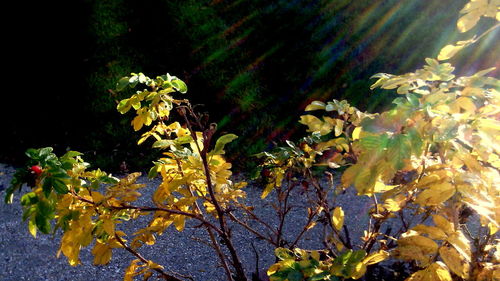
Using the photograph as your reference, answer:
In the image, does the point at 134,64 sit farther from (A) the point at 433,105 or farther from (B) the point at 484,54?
(A) the point at 433,105

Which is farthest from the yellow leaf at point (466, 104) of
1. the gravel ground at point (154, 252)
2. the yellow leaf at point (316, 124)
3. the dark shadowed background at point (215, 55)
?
the dark shadowed background at point (215, 55)

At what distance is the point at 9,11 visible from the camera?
A: 5.53 meters

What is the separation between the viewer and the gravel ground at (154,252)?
2.87 m

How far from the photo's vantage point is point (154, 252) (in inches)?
121

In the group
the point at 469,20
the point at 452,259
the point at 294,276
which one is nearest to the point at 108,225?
the point at 294,276

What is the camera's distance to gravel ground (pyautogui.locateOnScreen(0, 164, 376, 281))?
113 inches

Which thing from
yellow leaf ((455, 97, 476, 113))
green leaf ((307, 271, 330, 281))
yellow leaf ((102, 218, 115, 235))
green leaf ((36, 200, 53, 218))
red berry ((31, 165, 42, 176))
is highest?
red berry ((31, 165, 42, 176))

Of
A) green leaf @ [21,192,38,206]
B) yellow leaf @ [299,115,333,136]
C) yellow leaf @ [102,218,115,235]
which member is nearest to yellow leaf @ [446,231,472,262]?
yellow leaf @ [299,115,333,136]

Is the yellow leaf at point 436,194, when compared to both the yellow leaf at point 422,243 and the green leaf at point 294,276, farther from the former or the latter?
the green leaf at point 294,276

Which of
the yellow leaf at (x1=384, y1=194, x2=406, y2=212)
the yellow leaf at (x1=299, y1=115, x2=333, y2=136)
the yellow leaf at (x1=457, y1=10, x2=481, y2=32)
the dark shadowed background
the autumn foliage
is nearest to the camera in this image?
the autumn foliage

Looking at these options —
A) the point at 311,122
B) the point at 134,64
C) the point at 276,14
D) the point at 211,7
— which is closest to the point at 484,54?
the point at 276,14

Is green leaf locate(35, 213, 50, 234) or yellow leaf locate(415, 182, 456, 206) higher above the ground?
green leaf locate(35, 213, 50, 234)

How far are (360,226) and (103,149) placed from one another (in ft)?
7.63

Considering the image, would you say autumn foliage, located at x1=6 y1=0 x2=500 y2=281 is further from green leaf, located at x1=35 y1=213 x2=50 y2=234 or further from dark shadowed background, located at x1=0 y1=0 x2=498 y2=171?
dark shadowed background, located at x1=0 y1=0 x2=498 y2=171
